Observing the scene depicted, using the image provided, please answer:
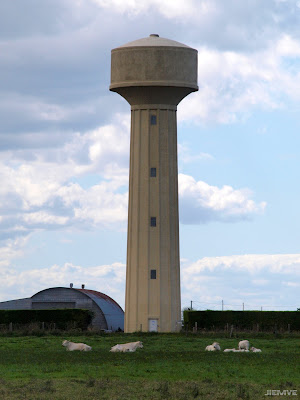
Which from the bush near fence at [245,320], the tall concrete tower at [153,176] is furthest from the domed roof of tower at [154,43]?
the bush near fence at [245,320]

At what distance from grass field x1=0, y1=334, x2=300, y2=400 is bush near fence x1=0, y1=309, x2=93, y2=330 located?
18221 millimetres

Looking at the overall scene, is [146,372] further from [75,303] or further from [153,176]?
[75,303]

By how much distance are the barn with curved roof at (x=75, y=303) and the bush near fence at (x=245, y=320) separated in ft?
31.0

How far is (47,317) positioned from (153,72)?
19.9 m

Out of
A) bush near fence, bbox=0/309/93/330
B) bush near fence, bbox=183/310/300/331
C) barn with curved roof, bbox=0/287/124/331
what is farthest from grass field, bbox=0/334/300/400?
barn with curved roof, bbox=0/287/124/331

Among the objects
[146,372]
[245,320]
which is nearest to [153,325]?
[245,320]

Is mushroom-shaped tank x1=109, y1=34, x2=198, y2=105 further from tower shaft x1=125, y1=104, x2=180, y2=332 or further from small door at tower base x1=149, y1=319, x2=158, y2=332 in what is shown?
small door at tower base x1=149, y1=319, x2=158, y2=332

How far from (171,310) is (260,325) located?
662 cm

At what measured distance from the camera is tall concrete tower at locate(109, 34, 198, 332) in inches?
2731

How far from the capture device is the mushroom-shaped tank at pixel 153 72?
69750 mm

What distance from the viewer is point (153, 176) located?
70.3 meters

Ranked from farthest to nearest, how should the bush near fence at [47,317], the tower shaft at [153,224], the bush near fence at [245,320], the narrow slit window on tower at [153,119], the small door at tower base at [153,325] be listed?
the bush near fence at [47,317], the narrow slit window on tower at [153,119], the bush near fence at [245,320], the tower shaft at [153,224], the small door at tower base at [153,325]

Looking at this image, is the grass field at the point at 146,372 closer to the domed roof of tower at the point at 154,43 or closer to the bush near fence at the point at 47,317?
the bush near fence at the point at 47,317

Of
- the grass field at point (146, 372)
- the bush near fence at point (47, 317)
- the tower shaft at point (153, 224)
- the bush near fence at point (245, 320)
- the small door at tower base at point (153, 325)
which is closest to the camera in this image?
the grass field at point (146, 372)
